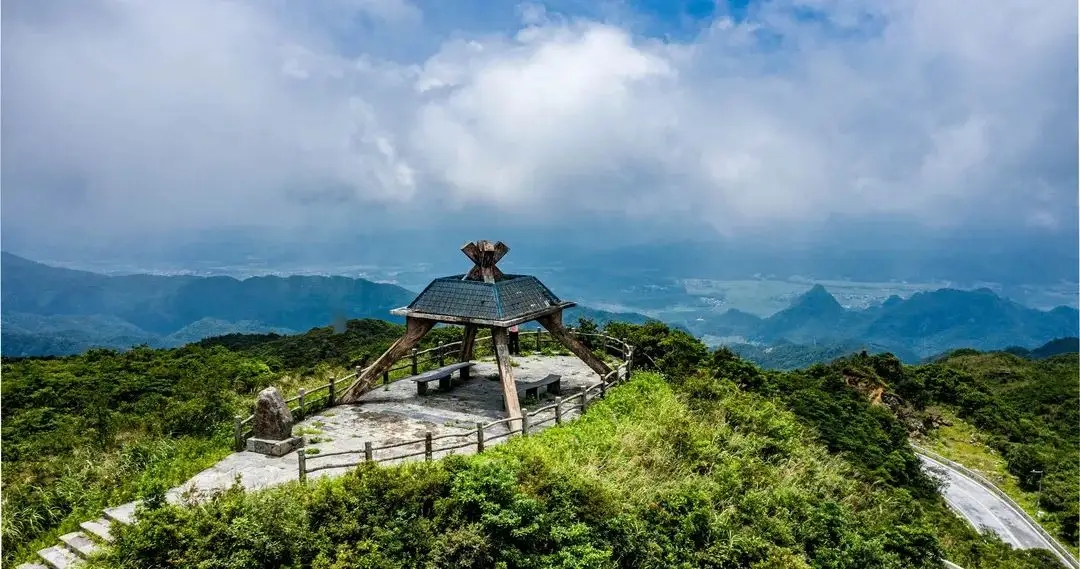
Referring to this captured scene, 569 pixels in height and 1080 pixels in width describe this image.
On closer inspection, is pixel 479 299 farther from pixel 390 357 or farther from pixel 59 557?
pixel 59 557

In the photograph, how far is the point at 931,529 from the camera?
13641 mm

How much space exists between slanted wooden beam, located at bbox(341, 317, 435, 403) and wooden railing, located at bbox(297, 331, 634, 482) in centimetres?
369

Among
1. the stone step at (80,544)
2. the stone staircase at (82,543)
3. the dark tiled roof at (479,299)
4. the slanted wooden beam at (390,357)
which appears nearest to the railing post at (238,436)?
the stone staircase at (82,543)

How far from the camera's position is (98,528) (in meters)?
10.5

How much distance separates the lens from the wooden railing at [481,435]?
11735mm

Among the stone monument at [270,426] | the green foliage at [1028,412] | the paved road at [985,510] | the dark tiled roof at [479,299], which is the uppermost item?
the dark tiled roof at [479,299]

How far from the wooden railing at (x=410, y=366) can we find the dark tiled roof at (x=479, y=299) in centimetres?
295

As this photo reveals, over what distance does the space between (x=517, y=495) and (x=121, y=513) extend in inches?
274

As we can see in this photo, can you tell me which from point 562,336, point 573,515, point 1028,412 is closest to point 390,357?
point 562,336

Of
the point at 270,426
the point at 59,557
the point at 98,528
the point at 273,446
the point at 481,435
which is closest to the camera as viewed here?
the point at 59,557

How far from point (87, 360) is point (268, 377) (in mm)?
11306

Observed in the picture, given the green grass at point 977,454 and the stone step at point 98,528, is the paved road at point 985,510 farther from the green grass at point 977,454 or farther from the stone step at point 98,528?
the stone step at point 98,528

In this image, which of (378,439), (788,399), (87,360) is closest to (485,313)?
(378,439)

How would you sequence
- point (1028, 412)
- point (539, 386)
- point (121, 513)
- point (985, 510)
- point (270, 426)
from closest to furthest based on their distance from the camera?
point (121, 513) < point (270, 426) < point (539, 386) < point (985, 510) < point (1028, 412)
